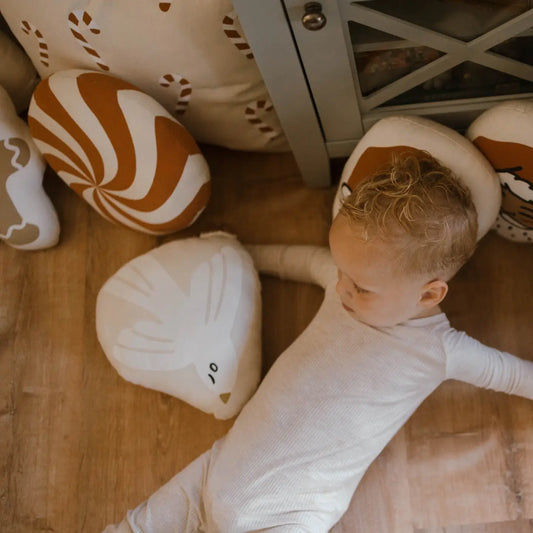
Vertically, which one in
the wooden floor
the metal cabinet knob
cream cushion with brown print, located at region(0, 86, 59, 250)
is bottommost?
the wooden floor

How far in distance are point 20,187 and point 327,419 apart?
635 millimetres

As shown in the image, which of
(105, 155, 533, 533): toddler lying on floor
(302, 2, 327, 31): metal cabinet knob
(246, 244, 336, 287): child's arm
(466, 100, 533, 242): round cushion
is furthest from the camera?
(246, 244, 336, 287): child's arm

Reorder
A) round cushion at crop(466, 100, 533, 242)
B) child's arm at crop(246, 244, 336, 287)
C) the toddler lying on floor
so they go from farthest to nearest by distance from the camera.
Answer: child's arm at crop(246, 244, 336, 287)
the toddler lying on floor
round cushion at crop(466, 100, 533, 242)

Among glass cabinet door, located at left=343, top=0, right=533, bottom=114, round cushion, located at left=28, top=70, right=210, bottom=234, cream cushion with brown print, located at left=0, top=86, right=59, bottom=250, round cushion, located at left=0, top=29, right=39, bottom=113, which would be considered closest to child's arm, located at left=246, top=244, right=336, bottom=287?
round cushion, located at left=28, top=70, right=210, bottom=234

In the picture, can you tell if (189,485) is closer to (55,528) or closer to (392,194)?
(55,528)

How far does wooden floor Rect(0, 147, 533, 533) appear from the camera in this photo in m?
1.08

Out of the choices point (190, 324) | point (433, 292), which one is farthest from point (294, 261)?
point (433, 292)

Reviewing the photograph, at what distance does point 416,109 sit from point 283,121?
0.19m

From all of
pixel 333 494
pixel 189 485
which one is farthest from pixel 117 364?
pixel 333 494

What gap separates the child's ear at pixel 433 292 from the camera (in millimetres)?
882

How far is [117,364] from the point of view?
1.14 metres

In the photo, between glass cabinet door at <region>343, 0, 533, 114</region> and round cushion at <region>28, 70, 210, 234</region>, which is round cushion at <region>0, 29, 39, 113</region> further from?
glass cabinet door at <region>343, 0, 533, 114</region>

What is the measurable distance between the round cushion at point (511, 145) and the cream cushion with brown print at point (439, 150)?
0.7 inches

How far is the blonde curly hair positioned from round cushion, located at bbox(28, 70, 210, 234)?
1.02 feet
